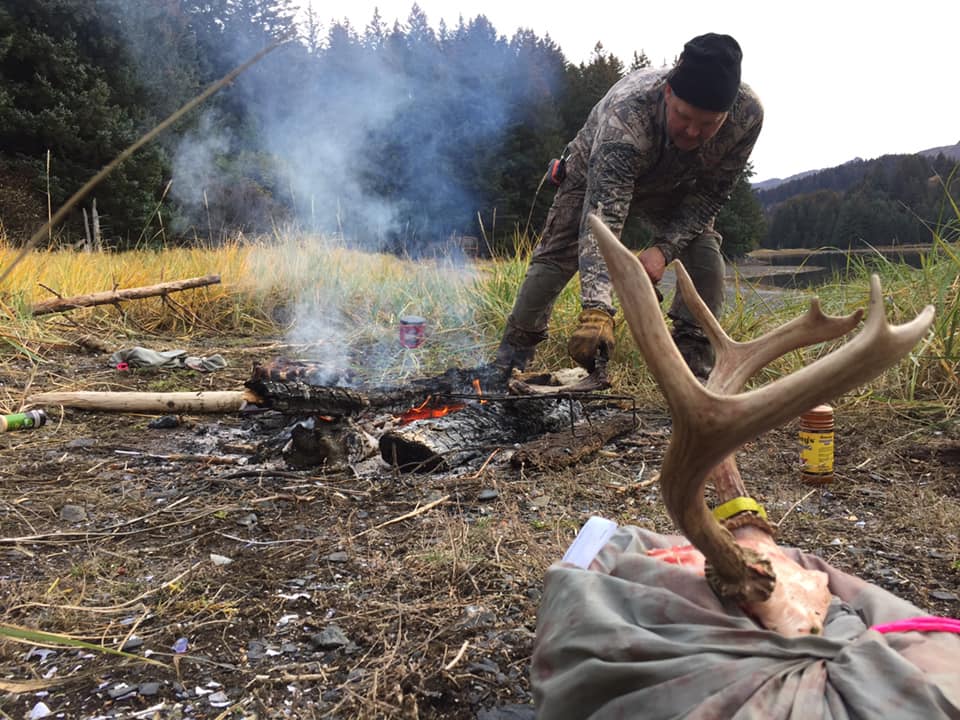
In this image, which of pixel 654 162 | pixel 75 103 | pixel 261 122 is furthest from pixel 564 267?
pixel 75 103

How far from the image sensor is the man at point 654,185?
10.3 feet

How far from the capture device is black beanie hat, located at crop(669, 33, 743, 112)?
119 inches

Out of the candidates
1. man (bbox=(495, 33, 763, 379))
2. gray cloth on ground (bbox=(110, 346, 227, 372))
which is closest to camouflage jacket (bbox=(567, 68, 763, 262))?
man (bbox=(495, 33, 763, 379))

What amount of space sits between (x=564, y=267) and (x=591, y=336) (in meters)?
1.20

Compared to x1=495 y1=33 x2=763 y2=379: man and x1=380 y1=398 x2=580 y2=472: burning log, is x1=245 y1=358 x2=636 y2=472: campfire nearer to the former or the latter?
x1=380 y1=398 x2=580 y2=472: burning log

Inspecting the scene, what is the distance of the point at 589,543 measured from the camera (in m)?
1.37

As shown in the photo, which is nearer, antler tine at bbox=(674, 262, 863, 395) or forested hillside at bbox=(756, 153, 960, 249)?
antler tine at bbox=(674, 262, 863, 395)

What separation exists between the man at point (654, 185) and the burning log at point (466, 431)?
0.57 metres

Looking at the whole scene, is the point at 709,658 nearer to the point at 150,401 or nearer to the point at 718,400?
the point at 718,400

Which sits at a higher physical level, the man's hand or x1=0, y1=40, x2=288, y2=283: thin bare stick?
x1=0, y1=40, x2=288, y2=283: thin bare stick

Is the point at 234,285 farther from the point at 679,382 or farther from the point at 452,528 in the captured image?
the point at 679,382

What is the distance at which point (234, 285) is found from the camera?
7.32m

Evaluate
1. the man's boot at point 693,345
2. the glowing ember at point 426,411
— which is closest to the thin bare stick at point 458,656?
the glowing ember at point 426,411

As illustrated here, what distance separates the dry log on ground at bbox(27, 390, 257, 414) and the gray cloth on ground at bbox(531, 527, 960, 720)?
3116 millimetres
